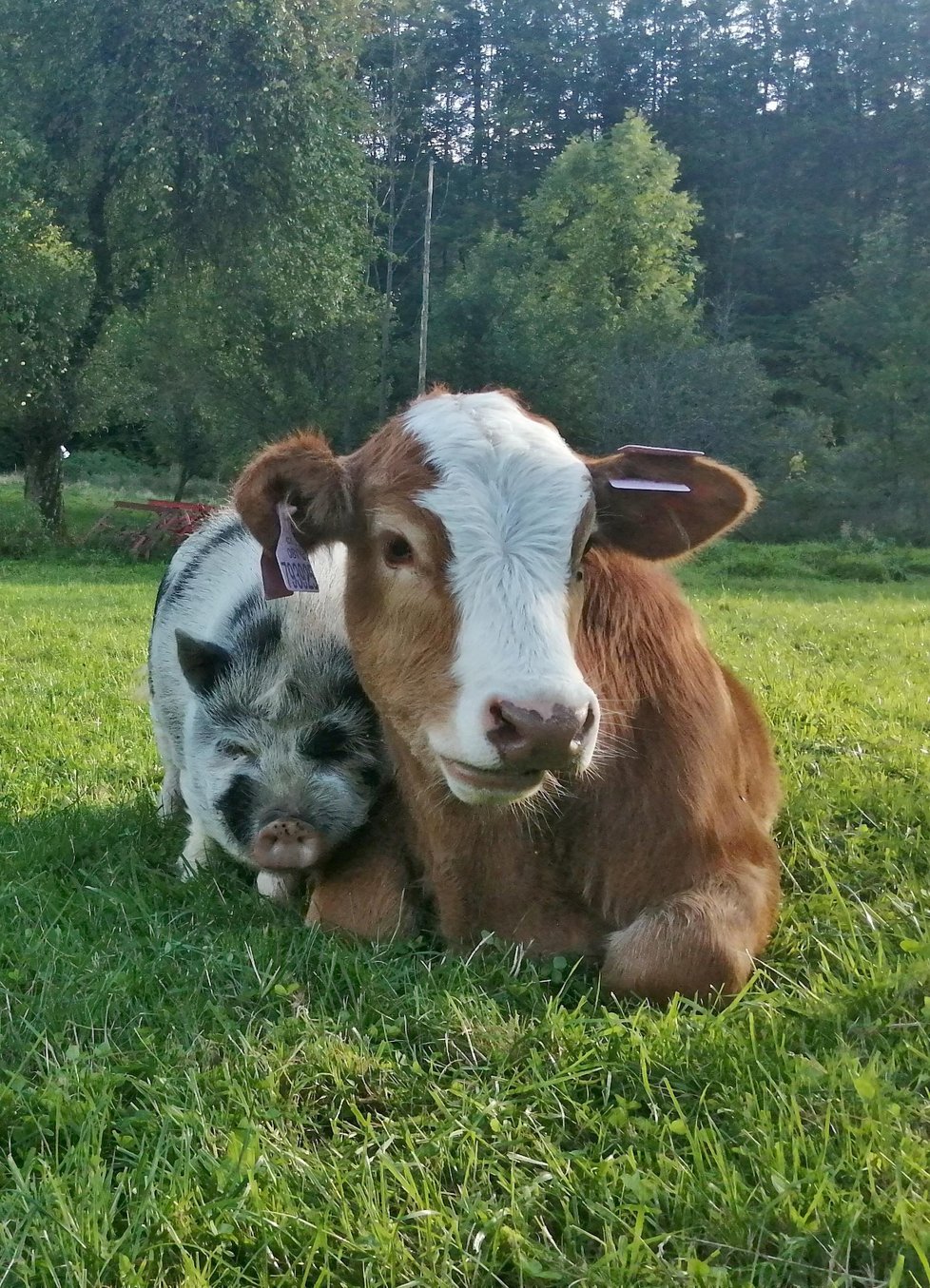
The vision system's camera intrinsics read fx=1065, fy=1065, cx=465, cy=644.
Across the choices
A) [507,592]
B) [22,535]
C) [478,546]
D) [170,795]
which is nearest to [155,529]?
[22,535]

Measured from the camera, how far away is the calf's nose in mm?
2439

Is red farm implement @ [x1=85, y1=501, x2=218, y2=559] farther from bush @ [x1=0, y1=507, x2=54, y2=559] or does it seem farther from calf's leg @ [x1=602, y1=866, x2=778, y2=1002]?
calf's leg @ [x1=602, y1=866, x2=778, y2=1002]

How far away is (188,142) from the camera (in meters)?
22.1

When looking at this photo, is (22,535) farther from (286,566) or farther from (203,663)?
(286,566)

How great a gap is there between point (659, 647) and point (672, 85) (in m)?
64.8

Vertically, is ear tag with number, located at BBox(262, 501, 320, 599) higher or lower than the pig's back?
higher

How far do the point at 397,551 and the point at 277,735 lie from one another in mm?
1220

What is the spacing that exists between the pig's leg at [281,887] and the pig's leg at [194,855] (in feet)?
1.37

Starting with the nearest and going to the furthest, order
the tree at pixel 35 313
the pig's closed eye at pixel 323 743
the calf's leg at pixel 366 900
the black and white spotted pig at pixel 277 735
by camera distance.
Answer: the calf's leg at pixel 366 900, the black and white spotted pig at pixel 277 735, the pig's closed eye at pixel 323 743, the tree at pixel 35 313

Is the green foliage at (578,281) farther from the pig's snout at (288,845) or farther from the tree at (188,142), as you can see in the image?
the pig's snout at (288,845)

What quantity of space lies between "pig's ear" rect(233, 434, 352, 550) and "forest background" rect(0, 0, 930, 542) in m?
21.2

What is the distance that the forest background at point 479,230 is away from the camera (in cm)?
2247

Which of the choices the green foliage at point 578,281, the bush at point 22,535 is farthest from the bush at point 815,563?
the bush at point 22,535

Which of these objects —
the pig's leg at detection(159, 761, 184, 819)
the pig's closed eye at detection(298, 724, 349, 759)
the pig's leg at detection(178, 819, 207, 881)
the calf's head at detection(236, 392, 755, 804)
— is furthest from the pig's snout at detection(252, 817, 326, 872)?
the pig's leg at detection(159, 761, 184, 819)
